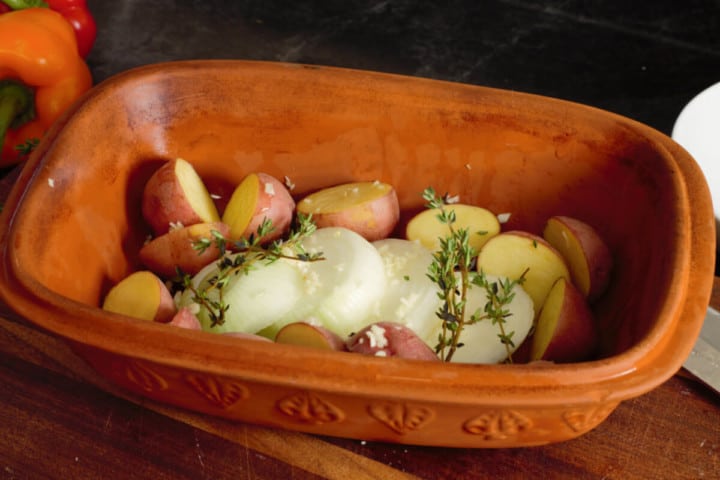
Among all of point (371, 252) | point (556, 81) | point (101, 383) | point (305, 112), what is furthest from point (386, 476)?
point (556, 81)

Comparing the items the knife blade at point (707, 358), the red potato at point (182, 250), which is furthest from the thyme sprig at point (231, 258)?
the knife blade at point (707, 358)

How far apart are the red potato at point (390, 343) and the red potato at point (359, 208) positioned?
0.23 meters

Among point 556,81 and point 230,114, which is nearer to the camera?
point 230,114

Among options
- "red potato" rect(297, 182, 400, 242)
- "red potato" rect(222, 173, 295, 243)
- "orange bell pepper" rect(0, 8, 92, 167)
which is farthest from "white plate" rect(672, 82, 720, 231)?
"orange bell pepper" rect(0, 8, 92, 167)

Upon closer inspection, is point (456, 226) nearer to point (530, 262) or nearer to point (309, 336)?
point (530, 262)

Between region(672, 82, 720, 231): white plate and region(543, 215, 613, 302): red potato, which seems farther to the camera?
region(672, 82, 720, 231): white plate

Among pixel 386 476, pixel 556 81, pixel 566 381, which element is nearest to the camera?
pixel 566 381

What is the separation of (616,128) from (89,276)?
72 centimetres

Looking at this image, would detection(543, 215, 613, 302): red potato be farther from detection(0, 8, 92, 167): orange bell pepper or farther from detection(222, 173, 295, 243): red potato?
detection(0, 8, 92, 167): orange bell pepper

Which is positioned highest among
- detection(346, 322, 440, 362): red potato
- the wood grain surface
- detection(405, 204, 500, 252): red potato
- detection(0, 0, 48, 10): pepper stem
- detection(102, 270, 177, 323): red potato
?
detection(0, 0, 48, 10): pepper stem

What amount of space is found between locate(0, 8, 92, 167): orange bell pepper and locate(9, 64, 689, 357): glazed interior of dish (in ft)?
1.65

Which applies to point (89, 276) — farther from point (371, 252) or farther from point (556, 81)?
point (556, 81)

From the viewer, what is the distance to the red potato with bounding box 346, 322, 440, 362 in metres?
0.83

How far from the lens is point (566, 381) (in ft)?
2.36
